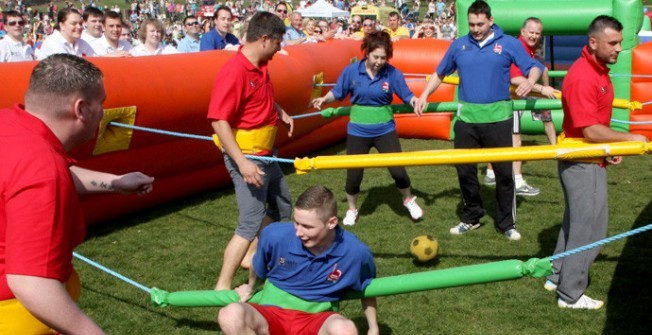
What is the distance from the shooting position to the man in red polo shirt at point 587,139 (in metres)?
5.01

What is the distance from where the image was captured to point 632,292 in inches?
225

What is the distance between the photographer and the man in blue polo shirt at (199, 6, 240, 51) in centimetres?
971

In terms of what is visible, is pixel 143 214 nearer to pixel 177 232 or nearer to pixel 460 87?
pixel 177 232

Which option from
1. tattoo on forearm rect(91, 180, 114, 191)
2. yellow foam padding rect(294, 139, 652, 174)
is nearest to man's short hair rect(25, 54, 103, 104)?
tattoo on forearm rect(91, 180, 114, 191)

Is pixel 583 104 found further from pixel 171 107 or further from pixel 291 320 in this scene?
pixel 171 107

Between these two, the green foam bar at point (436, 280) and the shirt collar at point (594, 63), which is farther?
the shirt collar at point (594, 63)

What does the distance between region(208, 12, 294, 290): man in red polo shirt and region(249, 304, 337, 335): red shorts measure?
4.05 ft

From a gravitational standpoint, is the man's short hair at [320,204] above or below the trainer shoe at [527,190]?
above

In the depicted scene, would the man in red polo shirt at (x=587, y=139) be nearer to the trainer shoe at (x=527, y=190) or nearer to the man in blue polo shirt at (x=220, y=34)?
the trainer shoe at (x=527, y=190)

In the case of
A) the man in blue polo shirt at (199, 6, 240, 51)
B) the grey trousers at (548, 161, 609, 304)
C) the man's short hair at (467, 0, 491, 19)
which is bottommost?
the grey trousers at (548, 161, 609, 304)

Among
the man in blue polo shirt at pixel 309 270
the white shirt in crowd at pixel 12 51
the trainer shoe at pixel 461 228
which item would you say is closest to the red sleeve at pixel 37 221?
the man in blue polo shirt at pixel 309 270

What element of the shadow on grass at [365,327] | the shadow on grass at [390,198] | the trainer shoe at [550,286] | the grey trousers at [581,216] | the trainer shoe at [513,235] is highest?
the grey trousers at [581,216]

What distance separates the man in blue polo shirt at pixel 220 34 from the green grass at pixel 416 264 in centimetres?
198

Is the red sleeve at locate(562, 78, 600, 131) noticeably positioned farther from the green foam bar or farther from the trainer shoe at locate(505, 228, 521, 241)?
the trainer shoe at locate(505, 228, 521, 241)
